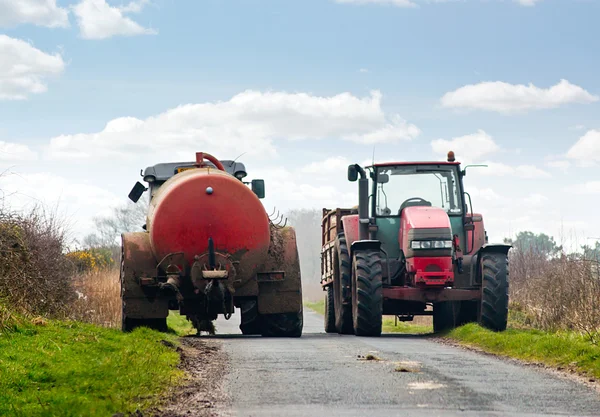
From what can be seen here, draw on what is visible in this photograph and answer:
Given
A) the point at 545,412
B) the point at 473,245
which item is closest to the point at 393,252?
the point at 473,245

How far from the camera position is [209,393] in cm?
906

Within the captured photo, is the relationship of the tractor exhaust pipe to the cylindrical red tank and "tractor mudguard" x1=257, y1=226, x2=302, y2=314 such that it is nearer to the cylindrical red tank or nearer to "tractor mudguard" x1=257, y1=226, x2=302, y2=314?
"tractor mudguard" x1=257, y1=226, x2=302, y2=314

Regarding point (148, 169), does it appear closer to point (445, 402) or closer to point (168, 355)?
point (168, 355)

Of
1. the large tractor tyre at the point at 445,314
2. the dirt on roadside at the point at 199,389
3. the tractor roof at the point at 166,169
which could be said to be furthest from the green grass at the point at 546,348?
the tractor roof at the point at 166,169

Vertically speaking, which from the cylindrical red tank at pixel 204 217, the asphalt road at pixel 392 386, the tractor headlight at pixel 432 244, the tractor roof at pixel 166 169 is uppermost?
the tractor roof at pixel 166 169

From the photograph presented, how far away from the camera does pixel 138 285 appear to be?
55.3ft

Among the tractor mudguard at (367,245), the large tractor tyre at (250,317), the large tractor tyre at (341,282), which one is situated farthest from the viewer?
the large tractor tyre at (341,282)

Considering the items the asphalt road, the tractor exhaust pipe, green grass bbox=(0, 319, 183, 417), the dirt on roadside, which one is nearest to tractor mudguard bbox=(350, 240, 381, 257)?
the tractor exhaust pipe

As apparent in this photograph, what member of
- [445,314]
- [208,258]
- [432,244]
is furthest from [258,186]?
[445,314]

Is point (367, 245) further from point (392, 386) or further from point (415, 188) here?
point (392, 386)

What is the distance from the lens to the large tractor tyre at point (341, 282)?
61.1ft

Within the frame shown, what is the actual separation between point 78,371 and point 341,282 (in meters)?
9.44

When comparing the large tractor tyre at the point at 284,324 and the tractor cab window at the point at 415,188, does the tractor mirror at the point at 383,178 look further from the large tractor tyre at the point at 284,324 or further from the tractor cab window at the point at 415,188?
the large tractor tyre at the point at 284,324

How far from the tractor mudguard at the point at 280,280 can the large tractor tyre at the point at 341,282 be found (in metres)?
1.36
